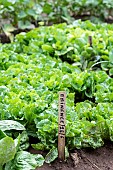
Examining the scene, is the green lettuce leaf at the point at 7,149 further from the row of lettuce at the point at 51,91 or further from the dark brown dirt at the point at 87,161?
the dark brown dirt at the point at 87,161

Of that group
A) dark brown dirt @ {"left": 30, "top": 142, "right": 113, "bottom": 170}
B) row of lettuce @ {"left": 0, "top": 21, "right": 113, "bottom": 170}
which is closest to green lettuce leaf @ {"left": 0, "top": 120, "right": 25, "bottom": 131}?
row of lettuce @ {"left": 0, "top": 21, "right": 113, "bottom": 170}

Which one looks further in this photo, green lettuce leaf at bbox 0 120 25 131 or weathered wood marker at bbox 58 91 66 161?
green lettuce leaf at bbox 0 120 25 131

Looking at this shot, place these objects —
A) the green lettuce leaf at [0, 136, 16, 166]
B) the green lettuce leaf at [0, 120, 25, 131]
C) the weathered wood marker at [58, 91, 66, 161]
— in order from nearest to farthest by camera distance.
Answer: the green lettuce leaf at [0, 136, 16, 166]
the weathered wood marker at [58, 91, 66, 161]
the green lettuce leaf at [0, 120, 25, 131]

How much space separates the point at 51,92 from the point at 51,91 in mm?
71

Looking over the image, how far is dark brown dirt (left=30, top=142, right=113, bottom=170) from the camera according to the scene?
2.30 m

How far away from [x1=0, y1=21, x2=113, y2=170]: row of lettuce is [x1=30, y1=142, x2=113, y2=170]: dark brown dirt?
0.05 metres

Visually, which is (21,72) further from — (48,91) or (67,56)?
(67,56)

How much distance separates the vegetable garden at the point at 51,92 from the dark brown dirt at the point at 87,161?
0.04 meters

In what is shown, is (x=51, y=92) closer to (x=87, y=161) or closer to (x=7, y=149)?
(x=87, y=161)

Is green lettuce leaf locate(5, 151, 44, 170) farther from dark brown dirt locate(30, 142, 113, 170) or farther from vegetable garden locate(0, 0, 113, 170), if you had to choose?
dark brown dirt locate(30, 142, 113, 170)

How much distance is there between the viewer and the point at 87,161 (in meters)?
2.37

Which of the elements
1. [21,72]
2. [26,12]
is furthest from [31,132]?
[26,12]

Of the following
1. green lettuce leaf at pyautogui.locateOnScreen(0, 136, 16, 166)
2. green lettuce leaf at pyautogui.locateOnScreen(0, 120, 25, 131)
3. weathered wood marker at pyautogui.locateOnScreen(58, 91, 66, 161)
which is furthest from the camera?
green lettuce leaf at pyautogui.locateOnScreen(0, 120, 25, 131)

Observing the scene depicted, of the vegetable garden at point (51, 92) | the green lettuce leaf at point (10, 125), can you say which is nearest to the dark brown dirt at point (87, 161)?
the vegetable garden at point (51, 92)
